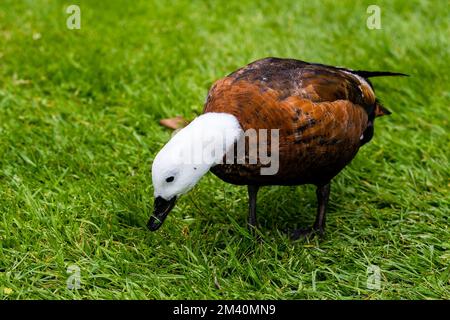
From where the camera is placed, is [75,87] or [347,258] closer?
[347,258]

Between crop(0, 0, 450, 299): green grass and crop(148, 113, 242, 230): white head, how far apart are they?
498mm

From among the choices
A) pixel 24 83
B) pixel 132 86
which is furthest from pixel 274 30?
pixel 24 83

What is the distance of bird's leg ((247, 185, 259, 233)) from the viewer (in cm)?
385

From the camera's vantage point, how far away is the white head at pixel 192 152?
3.15 meters

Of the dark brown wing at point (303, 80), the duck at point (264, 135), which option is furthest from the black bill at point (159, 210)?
the dark brown wing at point (303, 80)

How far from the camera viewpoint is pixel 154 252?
370 cm

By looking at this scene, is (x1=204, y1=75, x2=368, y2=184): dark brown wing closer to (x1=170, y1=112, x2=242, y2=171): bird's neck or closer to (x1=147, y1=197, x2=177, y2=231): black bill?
(x1=170, y1=112, x2=242, y2=171): bird's neck

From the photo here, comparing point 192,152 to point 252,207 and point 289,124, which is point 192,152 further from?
point 252,207

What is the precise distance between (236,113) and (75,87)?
7.79 feet

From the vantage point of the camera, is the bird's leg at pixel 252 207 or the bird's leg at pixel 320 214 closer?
the bird's leg at pixel 252 207

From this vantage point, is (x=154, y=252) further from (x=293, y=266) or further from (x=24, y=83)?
(x=24, y=83)

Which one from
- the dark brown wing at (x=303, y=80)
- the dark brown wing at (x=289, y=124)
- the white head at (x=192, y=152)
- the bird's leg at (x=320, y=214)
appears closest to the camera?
the white head at (x=192, y=152)

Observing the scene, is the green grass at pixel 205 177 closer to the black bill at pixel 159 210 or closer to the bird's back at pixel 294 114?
the black bill at pixel 159 210

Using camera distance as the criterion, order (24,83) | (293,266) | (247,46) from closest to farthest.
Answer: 1. (293,266)
2. (24,83)
3. (247,46)
